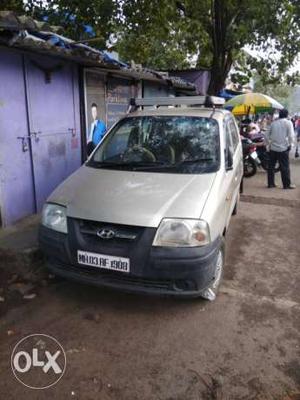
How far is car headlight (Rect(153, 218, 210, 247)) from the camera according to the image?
9.76 feet

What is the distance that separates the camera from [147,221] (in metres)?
2.96

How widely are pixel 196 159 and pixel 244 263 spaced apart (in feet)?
5.05

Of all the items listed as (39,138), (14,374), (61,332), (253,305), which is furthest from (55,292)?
(39,138)

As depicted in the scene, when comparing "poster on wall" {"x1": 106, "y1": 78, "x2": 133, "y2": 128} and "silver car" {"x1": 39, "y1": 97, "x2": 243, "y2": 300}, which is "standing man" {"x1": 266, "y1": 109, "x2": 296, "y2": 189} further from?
"silver car" {"x1": 39, "y1": 97, "x2": 243, "y2": 300}

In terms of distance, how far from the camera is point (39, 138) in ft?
18.2

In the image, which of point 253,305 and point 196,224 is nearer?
point 196,224

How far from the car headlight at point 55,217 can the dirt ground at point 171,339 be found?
2.60ft

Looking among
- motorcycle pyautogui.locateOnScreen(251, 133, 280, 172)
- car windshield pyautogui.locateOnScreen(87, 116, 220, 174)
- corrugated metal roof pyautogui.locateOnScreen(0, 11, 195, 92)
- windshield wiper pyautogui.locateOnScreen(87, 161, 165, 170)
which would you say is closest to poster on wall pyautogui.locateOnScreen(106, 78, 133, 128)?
corrugated metal roof pyautogui.locateOnScreen(0, 11, 195, 92)

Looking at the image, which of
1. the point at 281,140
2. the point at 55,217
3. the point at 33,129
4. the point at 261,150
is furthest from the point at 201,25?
the point at 55,217

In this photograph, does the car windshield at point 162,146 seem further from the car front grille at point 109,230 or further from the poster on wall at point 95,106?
the poster on wall at point 95,106

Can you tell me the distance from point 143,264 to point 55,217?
0.99 m

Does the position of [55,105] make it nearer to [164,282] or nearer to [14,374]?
[164,282]

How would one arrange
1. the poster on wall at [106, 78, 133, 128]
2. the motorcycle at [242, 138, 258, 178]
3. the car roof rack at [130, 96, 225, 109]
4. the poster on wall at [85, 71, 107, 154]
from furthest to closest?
the motorcycle at [242, 138, 258, 178] → the poster on wall at [106, 78, 133, 128] → the poster on wall at [85, 71, 107, 154] → the car roof rack at [130, 96, 225, 109]

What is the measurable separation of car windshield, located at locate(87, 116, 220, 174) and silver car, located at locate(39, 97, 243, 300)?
0.02m
